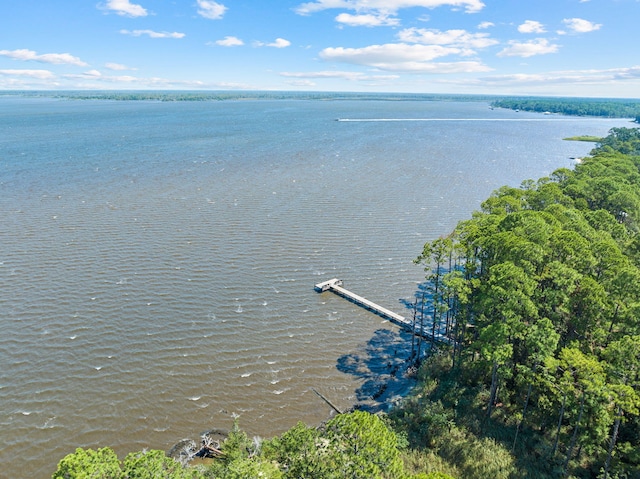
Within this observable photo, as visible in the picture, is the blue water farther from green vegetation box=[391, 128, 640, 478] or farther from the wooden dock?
green vegetation box=[391, 128, 640, 478]

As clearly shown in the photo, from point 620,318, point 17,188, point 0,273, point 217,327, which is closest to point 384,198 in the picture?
point 217,327

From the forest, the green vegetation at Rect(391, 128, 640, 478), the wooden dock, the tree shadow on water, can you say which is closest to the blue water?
the tree shadow on water

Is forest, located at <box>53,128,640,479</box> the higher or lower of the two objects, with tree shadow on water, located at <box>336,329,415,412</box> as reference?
Result: higher

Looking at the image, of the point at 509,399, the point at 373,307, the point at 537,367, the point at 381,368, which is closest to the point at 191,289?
the point at 373,307

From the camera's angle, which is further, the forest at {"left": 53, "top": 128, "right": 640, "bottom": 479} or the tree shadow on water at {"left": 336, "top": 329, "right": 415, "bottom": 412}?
the tree shadow on water at {"left": 336, "top": 329, "right": 415, "bottom": 412}

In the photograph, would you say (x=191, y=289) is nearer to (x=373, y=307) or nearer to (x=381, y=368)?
(x=373, y=307)

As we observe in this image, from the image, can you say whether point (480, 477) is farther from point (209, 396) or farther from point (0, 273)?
point (0, 273)
